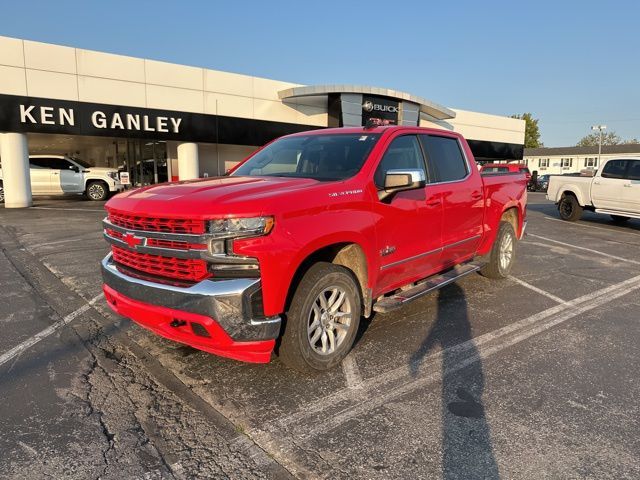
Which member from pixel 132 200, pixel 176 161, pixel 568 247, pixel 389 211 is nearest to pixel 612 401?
pixel 389 211

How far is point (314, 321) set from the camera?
3.49 m

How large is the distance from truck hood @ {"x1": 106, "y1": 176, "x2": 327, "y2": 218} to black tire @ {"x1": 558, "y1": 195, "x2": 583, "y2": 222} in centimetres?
1286

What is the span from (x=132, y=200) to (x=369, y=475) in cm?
258

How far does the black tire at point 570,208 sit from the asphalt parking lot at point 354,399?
31.2 ft

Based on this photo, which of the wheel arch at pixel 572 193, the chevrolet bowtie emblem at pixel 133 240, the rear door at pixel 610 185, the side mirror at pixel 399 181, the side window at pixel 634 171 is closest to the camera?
the chevrolet bowtie emblem at pixel 133 240

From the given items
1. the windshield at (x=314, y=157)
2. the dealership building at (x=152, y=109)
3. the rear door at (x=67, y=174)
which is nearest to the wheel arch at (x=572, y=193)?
the dealership building at (x=152, y=109)

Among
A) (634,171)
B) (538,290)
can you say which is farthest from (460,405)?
(634,171)

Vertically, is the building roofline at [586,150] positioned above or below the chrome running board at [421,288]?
above

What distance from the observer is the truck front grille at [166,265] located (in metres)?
3.14

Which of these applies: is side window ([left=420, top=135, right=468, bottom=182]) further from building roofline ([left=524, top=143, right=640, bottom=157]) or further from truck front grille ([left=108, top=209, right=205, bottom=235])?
building roofline ([left=524, top=143, right=640, bottom=157])

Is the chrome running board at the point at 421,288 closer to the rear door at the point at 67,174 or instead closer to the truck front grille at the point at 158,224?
the truck front grille at the point at 158,224

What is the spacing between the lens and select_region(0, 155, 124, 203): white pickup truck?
62.3ft

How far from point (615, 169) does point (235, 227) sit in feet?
43.6

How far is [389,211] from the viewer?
13.2 feet
